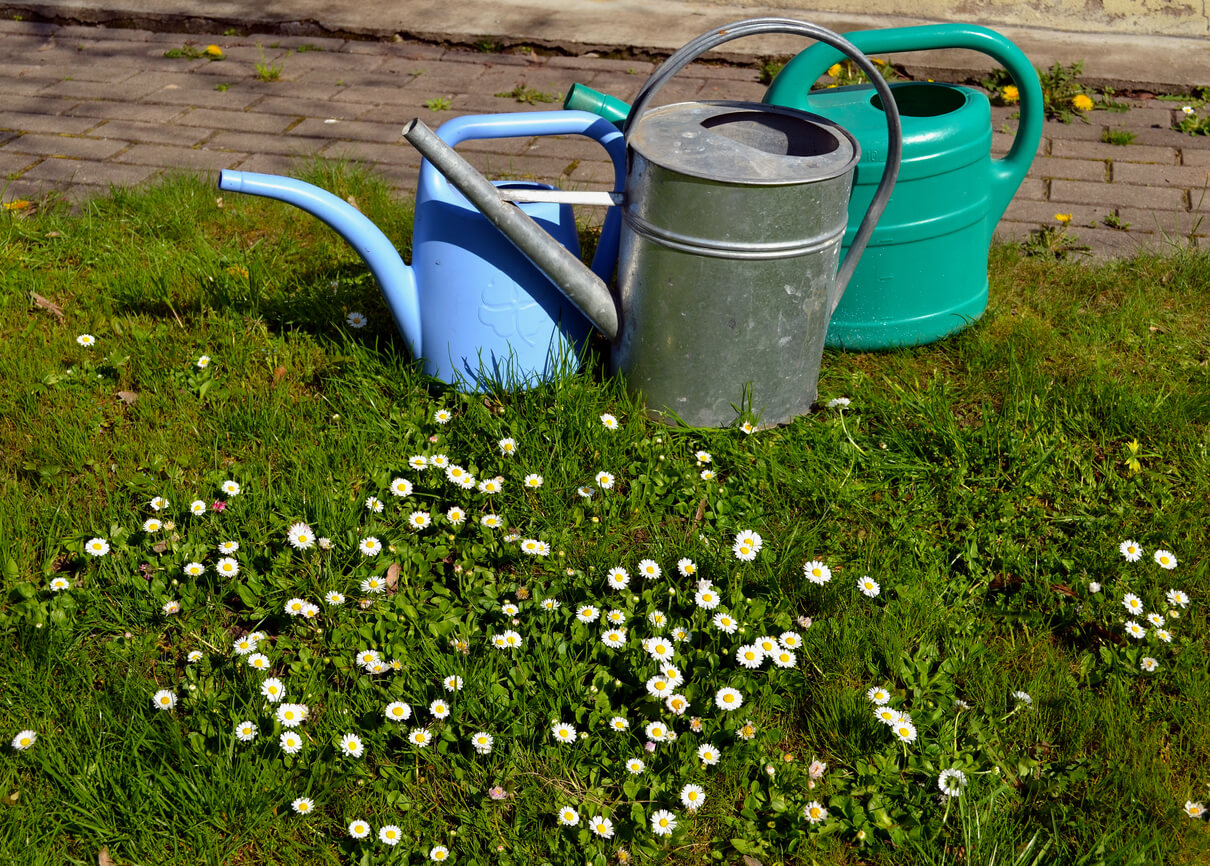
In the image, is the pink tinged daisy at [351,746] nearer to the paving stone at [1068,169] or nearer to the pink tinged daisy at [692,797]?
the pink tinged daisy at [692,797]

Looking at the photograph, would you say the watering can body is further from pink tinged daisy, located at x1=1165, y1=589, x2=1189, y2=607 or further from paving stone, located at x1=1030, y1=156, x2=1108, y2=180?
paving stone, located at x1=1030, y1=156, x2=1108, y2=180

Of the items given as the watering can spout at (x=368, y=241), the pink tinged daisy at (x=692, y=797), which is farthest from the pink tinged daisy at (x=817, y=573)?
the watering can spout at (x=368, y=241)

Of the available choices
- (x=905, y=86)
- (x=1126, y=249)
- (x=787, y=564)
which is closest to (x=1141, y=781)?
(x=787, y=564)

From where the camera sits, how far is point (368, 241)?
7.85 ft

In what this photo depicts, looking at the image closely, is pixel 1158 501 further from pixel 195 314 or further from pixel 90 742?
pixel 195 314

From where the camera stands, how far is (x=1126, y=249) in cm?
338

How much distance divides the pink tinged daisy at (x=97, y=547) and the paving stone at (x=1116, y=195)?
10.7 feet

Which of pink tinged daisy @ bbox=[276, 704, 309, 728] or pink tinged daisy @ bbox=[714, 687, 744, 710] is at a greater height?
pink tinged daisy @ bbox=[714, 687, 744, 710]

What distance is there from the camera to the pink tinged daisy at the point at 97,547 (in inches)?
80.5

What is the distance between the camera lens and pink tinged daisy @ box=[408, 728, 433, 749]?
173 centimetres

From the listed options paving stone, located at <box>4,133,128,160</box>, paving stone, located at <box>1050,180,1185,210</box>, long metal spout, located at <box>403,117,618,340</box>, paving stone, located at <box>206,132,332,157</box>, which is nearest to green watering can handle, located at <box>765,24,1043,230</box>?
long metal spout, located at <box>403,117,618,340</box>

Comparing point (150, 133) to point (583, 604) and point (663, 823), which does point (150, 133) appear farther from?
point (663, 823)

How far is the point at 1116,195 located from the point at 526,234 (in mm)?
2543

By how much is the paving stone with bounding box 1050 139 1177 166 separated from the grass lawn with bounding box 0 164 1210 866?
1387mm
